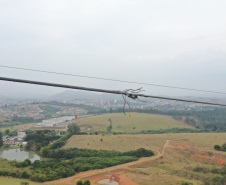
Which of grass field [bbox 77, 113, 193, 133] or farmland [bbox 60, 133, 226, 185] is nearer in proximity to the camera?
farmland [bbox 60, 133, 226, 185]

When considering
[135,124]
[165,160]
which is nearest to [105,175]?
[165,160]

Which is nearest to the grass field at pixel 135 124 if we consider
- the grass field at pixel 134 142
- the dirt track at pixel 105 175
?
the grass field at pixel 134 142

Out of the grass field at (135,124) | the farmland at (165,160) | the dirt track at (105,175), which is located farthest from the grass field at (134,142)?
the grass field at (135,124)

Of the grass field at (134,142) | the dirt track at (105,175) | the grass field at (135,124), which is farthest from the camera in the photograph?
the grass field at (135,124)

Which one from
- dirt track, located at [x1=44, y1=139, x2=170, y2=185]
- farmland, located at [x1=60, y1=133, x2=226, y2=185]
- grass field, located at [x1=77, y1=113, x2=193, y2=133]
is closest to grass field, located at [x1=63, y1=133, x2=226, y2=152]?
farmland, located at [x1=60, y1=133, x2=226, y2=185]

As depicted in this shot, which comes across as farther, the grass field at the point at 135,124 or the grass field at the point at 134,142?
the grass field at the point at 135,124

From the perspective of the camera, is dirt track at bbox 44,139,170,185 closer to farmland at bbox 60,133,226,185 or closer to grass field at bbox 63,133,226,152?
farmland at bbox 60,133,226,185

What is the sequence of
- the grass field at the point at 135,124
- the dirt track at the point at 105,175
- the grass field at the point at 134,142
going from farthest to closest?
the grass field at the point at 135,124 → the grass field at the point at 134,142 → the dirt track at the point at 105,175

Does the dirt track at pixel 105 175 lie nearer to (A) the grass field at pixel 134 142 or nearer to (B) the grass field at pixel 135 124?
(A) the grass field at pixel 134 142

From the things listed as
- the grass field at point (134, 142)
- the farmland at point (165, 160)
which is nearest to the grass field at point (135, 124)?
the grass field at point (134, 142)

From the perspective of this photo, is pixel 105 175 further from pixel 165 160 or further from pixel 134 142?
pixel 134 142

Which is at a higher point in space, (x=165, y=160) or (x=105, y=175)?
(x=165, y=160)

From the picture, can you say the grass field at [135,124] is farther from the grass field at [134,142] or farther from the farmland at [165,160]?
the farmland at [165,160]
